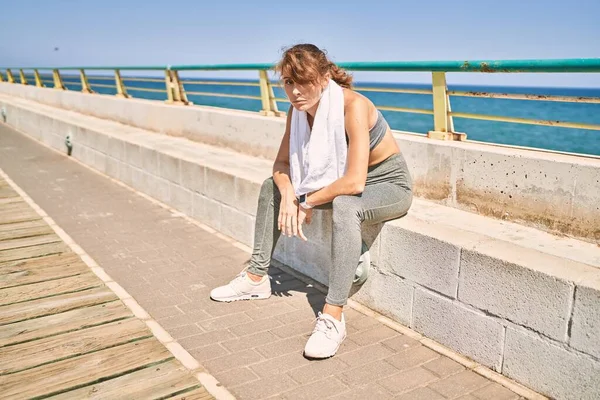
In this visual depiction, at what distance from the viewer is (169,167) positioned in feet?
21.0

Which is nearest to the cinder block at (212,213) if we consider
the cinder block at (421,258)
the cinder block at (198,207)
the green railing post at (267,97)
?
the cinder block at (198,207)

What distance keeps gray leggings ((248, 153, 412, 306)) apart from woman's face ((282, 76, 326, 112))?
0.58 metres

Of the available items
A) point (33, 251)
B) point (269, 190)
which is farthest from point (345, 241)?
point (33, 251)

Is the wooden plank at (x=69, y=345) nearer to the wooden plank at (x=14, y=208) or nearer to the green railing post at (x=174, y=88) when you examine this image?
the wooden plank at (x=14, y=208)

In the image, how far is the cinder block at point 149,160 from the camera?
22.1 ft

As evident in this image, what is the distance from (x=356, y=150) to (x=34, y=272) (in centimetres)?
276

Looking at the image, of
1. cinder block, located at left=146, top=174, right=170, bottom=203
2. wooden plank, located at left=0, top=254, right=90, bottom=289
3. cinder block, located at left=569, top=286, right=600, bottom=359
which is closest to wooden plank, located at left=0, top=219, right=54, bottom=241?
wooden plank, located at left=0, top=254, right=90, bottom=289

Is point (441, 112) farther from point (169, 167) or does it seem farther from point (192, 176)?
point (169, 167)

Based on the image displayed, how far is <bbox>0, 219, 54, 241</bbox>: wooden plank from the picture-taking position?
523 cm

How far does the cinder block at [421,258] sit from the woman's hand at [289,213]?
58 cm

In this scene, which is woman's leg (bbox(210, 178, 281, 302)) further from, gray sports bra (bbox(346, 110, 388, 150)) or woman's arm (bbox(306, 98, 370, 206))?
gray sports bra (bbox(346, 110, 388, 150))

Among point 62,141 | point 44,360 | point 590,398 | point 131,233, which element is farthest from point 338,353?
point 62,141

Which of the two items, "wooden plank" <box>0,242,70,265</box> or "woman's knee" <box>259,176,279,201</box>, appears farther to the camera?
"wooden plank" <box>0,242,70,265</box>

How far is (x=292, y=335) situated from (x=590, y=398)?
1.61 m
